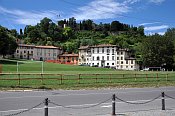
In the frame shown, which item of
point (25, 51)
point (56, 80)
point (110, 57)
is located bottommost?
point (56, 80)

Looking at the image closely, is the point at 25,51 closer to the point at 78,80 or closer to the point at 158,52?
the point at 158,52

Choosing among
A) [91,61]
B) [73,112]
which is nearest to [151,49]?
[91,61]

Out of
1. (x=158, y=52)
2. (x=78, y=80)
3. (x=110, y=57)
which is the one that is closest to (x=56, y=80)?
(x=78, y=80)

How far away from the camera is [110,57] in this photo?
541 ft

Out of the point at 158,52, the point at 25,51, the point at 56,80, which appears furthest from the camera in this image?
the point at 25,51

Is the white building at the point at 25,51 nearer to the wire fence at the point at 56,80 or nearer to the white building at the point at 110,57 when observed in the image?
the white building at the point at 110,57

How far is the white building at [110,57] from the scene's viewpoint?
160m

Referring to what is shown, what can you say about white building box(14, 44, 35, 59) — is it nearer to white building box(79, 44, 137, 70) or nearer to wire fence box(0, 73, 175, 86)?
white building box(79, 44, 137, 70)

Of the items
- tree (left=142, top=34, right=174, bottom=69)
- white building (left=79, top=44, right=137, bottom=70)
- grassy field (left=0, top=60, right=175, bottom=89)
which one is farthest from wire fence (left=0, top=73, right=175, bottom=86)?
white building (left=79, top=44, right=137, bottom=70)

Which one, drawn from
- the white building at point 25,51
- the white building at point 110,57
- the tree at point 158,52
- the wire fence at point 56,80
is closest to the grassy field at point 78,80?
the wire fence at point 56,80

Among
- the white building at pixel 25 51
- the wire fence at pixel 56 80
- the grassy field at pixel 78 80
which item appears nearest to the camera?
the grassy field at pixel 78 80

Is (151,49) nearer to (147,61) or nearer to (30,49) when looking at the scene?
(147,61)

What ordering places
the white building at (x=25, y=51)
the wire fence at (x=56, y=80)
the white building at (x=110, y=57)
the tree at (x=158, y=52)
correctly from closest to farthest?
1. the wire fence at (x=56, y=80)
2. the tree at (x=158, y=52)
3. the white building at (x=110, y=57)
4. the white building at (x=25, y=51)

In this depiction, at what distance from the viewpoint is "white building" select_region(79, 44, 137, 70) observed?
525 feet
